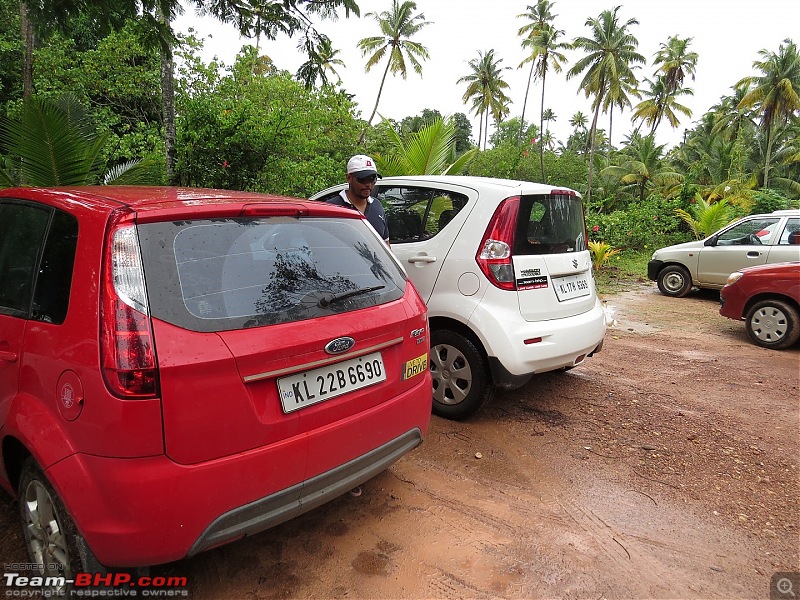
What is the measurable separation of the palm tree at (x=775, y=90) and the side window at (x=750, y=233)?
26.1m

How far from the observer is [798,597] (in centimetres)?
217

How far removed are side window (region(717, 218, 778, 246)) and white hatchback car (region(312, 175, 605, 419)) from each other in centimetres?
626

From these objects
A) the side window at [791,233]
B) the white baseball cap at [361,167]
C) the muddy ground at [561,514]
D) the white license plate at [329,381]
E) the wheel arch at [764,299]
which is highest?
the white baseball cap at [361,167]

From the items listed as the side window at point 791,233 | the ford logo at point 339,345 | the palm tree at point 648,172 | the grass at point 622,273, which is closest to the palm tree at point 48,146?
the ford logo at point 339,345

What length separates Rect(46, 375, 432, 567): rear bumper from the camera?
5.32 ft

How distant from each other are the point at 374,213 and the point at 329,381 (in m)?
2.23

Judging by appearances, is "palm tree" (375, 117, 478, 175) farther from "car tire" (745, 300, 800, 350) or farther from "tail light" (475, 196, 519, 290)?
"tail light" (475, 196, 519, 290)

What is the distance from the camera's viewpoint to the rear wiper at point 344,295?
2.08 meters

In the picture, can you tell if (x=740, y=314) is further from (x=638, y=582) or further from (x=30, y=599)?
(x=30, y=599)

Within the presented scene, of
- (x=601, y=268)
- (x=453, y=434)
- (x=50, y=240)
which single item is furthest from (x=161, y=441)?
(x=601, y=268)

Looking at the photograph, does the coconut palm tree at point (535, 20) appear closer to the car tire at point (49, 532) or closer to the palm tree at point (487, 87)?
the palm tree at point (487, 87)

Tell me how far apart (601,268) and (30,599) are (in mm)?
13213

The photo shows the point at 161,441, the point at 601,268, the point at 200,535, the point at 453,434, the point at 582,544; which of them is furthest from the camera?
the point at 601,268

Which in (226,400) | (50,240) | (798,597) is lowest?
(798,597)
